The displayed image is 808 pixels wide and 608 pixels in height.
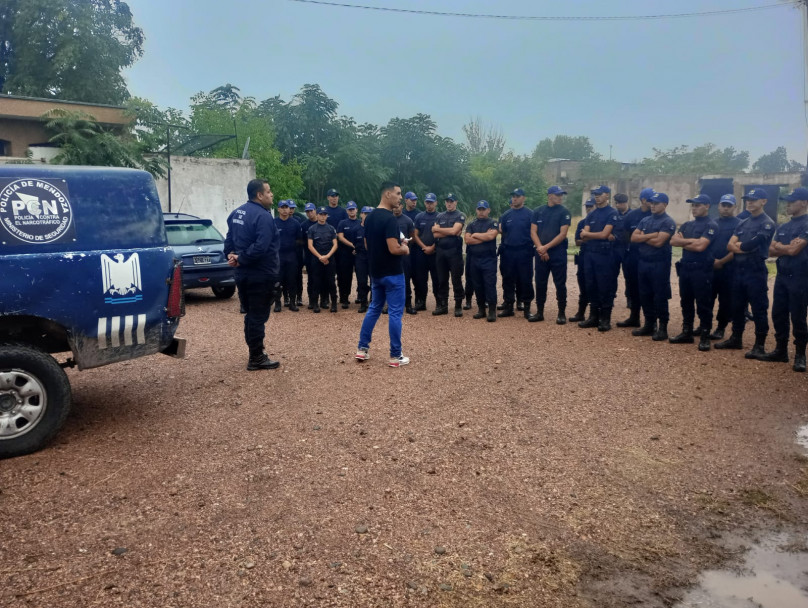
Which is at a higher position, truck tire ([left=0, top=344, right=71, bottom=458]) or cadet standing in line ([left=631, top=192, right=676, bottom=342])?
cadet standing in line ([left=631, top=192, right=676, bottom=342])

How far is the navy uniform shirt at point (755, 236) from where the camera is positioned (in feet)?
24.2

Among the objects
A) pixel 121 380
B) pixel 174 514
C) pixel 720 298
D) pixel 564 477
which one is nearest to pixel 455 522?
pixel 564 477

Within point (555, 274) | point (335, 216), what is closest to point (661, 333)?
point (555, 274)

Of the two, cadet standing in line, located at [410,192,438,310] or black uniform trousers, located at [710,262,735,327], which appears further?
cadet standing in line, located at [410,192,438,310]

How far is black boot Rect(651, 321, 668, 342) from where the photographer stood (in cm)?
837

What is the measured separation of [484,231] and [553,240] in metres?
1.10

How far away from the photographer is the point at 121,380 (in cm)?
663

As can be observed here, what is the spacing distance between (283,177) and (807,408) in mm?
17819

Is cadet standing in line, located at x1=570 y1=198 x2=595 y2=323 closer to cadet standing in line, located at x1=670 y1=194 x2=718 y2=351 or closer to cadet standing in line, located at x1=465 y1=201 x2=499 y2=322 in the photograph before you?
cadet standing in line, located at x1=465 y1=201 x2=499 y2=322

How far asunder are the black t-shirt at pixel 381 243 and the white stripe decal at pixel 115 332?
2.79 m

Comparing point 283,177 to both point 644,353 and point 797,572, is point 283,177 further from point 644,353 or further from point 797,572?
point 797,572

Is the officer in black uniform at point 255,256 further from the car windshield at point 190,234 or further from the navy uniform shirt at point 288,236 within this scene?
the car windshield at point 190,234

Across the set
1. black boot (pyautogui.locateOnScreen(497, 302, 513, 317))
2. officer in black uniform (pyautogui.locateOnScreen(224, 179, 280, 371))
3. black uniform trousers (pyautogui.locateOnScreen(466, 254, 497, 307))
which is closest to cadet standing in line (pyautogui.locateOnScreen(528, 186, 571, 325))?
black boot (pyautogui.locateOnScreen(497, 302, 513, 317))

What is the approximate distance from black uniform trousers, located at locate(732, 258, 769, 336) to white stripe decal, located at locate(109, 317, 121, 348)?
6.69m
